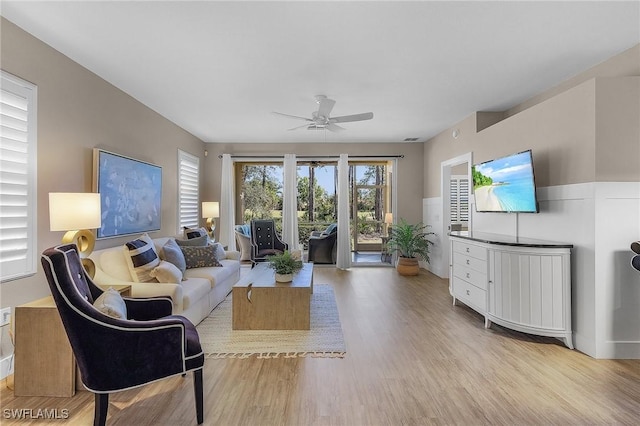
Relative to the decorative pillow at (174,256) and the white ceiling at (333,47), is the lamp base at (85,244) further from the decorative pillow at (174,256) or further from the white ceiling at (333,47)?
the white ceiling at (333,47)

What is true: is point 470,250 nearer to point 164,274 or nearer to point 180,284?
point 180,284

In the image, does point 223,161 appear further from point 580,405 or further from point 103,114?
point 580,405

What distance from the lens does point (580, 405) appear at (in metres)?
2.16

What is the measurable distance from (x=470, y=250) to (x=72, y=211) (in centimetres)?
403

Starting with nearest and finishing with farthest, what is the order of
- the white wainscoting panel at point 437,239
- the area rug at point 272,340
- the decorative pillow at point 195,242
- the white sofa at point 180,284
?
the area rug at point 272,340 < the white sofa at point 180,284 < the decorative pillow at point 195,242 < the white wainscoting panel at point 437,239

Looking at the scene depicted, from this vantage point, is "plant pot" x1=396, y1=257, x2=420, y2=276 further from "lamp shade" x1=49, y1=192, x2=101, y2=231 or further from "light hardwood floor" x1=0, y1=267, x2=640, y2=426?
"lamp shade" x1=49, y1=192, x2=101, y2=231

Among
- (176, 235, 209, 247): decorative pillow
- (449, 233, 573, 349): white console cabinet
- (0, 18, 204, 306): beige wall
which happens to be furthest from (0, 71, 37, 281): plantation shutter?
(449, 233, 573, 349): white console cabinet

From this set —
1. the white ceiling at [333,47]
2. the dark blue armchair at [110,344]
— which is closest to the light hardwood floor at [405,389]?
the dark blue armchair at [110,344]

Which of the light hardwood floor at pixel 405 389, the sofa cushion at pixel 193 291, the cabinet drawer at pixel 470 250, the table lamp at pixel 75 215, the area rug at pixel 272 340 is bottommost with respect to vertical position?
the light hardwood floor at pixel 405 389

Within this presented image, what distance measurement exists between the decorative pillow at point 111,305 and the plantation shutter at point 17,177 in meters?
1.03

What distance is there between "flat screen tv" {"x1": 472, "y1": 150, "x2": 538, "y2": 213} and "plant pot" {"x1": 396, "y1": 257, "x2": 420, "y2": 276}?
7.08ft

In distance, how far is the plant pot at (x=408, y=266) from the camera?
6.25 metres

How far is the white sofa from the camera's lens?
3.10 metres

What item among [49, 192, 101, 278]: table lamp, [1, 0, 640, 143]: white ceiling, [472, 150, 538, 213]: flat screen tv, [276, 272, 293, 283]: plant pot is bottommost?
[276, 272, 293, 283]: plant pot
